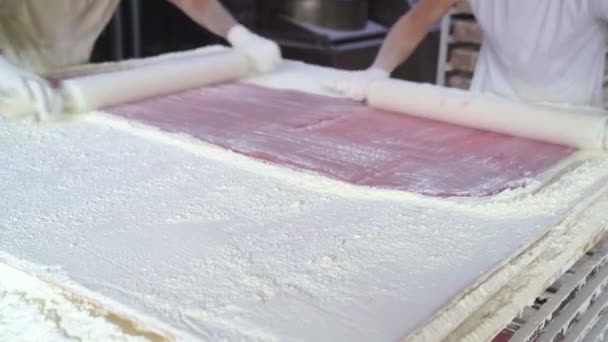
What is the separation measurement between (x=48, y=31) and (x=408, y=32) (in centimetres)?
111

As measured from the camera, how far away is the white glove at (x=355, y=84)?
176 centimetres

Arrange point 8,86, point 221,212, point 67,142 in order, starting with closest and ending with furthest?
1. point 221,212
2. point 67,142
3. point 8,86

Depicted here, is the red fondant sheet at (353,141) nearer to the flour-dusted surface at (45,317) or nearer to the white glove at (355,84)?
the white glove at (355,84)

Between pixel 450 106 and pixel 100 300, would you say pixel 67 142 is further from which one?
pixel 450 106

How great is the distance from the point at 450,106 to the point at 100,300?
1.03 m

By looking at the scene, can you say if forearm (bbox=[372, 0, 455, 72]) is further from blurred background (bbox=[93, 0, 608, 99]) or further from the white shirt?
blurred background (bbox=[93, 0, 608, 99])

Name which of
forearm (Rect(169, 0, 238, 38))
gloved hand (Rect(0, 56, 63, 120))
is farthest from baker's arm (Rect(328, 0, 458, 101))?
gloved hand (Rect(0, 56, 63, 120))

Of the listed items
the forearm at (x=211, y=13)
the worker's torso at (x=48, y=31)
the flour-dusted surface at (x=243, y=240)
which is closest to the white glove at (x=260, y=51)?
the forearm at (x=211, y=13)

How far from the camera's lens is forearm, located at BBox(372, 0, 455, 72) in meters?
2.01

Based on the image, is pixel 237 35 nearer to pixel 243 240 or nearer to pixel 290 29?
pixel 243 240

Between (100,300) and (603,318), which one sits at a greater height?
(100,300)

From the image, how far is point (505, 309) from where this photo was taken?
2.72ft

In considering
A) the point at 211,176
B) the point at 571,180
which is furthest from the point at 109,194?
the point at 571,180

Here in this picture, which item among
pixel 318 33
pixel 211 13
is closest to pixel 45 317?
pixel 211 13
